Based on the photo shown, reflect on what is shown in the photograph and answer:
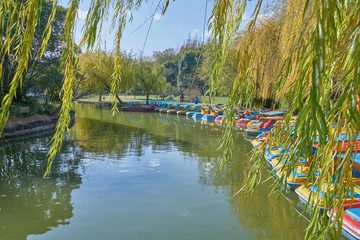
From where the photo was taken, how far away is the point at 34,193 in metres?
6.06

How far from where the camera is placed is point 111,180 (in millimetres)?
6871

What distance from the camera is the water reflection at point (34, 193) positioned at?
4.84 m

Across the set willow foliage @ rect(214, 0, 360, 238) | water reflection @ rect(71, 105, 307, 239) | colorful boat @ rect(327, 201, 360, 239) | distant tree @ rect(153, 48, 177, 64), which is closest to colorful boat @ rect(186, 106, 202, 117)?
water reflection @ rect(71, 105, 307, 239)

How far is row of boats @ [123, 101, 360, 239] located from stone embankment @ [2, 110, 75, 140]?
7178mm

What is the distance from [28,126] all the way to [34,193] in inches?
280

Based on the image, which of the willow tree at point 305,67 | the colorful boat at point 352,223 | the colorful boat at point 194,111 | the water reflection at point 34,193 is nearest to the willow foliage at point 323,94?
the willow tree at point 305,67

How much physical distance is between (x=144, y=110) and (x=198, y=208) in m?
22.1

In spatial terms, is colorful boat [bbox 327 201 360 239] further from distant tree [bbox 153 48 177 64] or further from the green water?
distant tree [bbox 153 48 177 64]

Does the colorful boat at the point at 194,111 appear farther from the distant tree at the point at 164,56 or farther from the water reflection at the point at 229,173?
the distant tree at the point at 164,56

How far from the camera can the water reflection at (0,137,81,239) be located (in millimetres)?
4840

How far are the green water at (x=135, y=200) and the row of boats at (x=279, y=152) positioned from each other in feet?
2.09

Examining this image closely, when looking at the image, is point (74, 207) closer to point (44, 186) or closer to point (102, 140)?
point (44, 186)

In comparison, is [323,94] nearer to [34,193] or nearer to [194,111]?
[34,193]

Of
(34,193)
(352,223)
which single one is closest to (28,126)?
(34,193)
